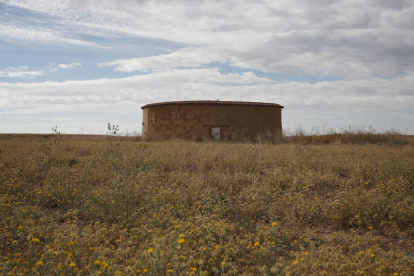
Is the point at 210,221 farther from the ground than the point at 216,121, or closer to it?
closer to it

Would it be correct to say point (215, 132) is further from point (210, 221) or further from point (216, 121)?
point (210, 221)

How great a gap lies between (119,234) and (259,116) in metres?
15.5

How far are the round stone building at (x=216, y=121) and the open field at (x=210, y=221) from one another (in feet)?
32.4

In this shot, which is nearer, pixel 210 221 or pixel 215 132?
pixel 210 221

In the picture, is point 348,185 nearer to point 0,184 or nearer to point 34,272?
point 34,272

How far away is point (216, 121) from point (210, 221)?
13776mm

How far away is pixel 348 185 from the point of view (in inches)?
244

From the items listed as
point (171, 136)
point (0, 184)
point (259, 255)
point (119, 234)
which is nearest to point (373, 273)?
point (259, 255)

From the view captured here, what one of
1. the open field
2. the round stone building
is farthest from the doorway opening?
the open field

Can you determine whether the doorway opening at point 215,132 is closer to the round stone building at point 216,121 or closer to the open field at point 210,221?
the round stone building at point 216,121

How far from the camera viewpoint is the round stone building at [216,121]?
17.8 meters

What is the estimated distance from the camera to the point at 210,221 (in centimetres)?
419

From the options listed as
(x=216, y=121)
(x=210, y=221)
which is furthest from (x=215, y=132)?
(x=210, y=221)

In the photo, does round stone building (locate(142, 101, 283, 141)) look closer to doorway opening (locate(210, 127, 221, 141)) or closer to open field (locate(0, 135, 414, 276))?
doorway opening (locate(210, 127, 221, 141))
